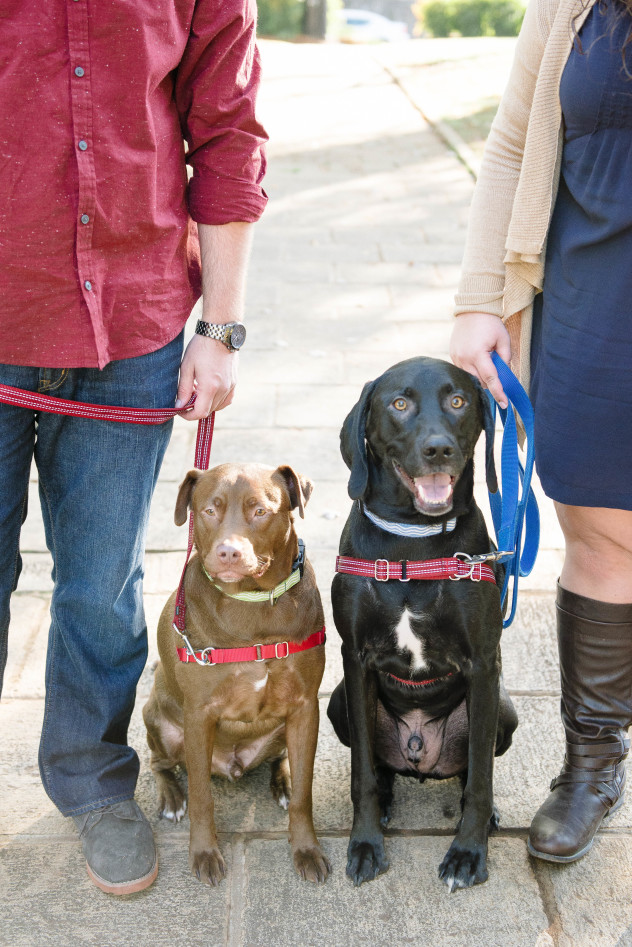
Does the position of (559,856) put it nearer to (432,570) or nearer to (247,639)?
(432,570)

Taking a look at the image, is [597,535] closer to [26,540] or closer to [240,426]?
[26,540]

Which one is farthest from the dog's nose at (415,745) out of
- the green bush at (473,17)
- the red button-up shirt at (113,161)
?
the green bush at (473,17)

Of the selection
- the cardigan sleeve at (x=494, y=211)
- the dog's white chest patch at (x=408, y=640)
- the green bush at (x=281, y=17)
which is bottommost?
the green bush at (x=281, y=17)

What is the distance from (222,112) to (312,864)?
6.57 feet

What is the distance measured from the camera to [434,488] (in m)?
2.53

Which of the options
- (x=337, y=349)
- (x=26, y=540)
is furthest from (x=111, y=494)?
(x=337, y=349)

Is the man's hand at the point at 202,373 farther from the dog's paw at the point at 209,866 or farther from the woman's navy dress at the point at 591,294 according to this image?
the dog's paw at the point at 209,866

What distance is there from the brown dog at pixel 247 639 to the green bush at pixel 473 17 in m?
28.6

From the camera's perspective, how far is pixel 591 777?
283 centimetres

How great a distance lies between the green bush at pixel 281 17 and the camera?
28828mm

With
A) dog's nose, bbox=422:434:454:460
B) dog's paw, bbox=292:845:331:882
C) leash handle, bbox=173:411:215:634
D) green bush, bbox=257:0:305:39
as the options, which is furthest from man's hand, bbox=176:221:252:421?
green bush, bbox=257:0:305:39

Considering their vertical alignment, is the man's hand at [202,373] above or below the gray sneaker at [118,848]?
above

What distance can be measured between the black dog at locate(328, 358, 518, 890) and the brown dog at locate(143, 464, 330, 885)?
0.13 meters

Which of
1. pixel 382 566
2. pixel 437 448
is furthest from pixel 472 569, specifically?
pixel 437 448
